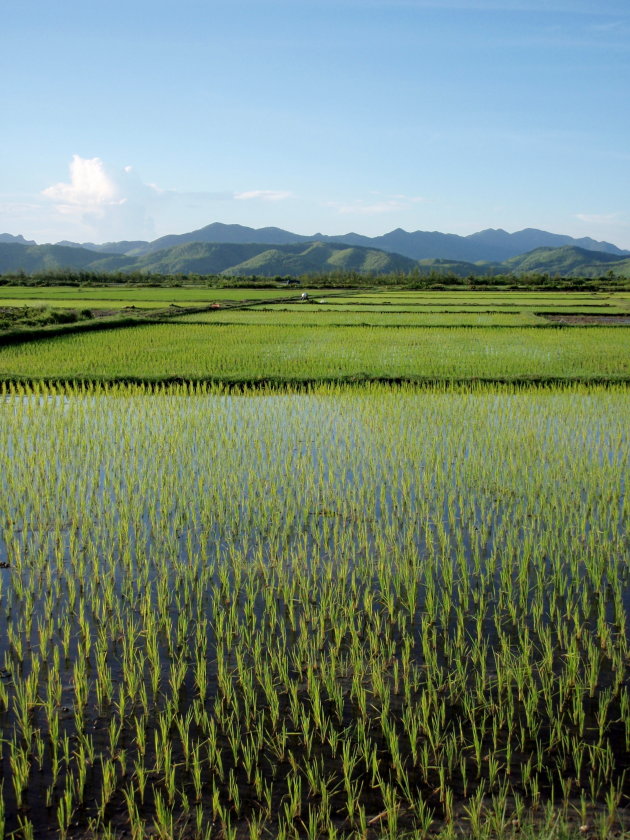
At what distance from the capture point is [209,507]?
5.07 metres

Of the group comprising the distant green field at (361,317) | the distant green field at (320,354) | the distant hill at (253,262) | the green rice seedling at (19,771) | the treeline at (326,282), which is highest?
the distant hill at (253,262)

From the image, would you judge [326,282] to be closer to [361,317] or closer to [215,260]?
[361,317]

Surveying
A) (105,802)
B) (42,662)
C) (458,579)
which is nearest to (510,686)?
(458,579)

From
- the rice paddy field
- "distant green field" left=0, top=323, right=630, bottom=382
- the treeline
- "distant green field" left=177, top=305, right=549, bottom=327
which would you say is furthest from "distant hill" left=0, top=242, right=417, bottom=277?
the rice paddy field

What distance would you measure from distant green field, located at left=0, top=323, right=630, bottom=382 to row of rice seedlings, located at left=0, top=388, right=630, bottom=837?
15.2 feet

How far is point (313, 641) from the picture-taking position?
10.6 feet

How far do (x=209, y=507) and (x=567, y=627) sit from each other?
2672mm

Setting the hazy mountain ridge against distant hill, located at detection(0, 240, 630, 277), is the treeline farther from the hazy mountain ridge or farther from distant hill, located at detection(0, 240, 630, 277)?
distant hill, located at detection(0, 240, 630, 277)

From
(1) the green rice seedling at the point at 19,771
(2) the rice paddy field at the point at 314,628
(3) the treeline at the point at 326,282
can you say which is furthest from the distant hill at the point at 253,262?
(1) the green rice seedling at the point at 19,771

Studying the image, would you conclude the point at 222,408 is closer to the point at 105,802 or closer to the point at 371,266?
the point at 105,802

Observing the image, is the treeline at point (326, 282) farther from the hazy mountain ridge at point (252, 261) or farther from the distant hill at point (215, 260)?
the distant hill at point (215, 260)

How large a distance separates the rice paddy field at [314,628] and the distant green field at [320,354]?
10.3ft

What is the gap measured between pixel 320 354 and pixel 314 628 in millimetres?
9850

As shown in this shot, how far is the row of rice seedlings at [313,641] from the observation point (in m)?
2.31
